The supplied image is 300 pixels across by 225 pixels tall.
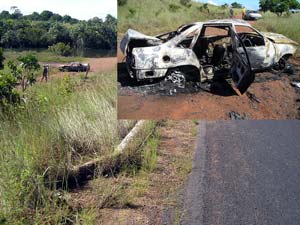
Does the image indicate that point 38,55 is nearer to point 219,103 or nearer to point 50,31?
point 50,31

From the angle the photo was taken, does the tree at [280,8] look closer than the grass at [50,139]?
No

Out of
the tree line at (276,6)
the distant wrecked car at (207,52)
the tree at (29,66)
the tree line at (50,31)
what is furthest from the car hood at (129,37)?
the tree at (29,66)

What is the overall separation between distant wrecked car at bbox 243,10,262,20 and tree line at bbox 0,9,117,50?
158cm

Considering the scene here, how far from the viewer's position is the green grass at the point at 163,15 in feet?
20.0

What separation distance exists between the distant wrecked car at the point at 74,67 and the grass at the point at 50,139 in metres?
0.11

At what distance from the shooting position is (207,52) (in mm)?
6512

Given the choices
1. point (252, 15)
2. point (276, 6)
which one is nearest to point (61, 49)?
point (252, 15)

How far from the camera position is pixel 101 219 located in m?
5.32

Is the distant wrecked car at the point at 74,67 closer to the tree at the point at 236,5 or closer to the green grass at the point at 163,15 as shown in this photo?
the green grass at the point at 163,15

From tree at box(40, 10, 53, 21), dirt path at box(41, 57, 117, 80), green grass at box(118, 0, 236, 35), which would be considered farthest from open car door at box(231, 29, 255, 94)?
tree at box(40, 10, 53, 21)

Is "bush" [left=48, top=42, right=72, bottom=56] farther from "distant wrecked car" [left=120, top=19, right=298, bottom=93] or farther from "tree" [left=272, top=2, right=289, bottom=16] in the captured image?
"tree" [left=272, top=2, right=289, bottom=16]

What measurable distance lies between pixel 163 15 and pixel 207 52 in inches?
28.5

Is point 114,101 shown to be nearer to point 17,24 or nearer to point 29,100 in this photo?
point 29,100

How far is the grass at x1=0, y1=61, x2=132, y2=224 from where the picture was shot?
499 cm
